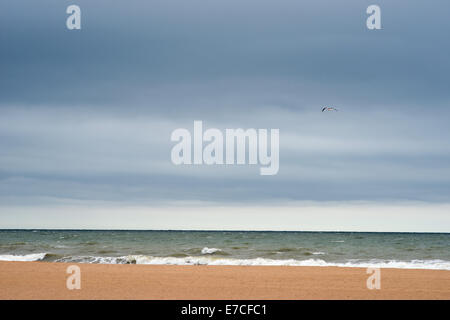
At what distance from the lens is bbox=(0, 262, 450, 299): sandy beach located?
13883 mm

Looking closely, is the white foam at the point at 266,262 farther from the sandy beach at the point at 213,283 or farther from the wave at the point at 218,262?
the sandy beach at the point at 213,283

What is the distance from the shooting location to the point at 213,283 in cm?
1611

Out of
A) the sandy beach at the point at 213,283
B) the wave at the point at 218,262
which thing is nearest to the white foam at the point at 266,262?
the wave at the point at 218,262

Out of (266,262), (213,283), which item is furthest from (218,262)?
(213,283)

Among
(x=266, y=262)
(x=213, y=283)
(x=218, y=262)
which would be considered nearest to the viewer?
(x=213, y=283)

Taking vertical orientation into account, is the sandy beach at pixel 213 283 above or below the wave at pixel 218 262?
above

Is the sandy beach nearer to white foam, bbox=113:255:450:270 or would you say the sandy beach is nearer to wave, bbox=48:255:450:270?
white foam, bbox=113:255:450:270

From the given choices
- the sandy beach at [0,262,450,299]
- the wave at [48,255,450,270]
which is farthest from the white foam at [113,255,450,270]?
the sandy beach at [0,262,450,299]

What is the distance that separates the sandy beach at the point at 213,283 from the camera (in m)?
13.9

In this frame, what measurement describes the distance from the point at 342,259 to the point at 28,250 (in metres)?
25.0

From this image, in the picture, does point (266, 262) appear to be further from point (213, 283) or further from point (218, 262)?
point (213, 283)

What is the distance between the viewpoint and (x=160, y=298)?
13.3 metres

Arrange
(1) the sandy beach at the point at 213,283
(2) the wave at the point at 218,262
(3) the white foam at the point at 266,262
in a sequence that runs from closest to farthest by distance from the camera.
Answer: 1. (1) the sandy beach at the point at 213,283
2. (3) the white foam at the point at 266,262
3. (2) the wave at the point at 218,262
